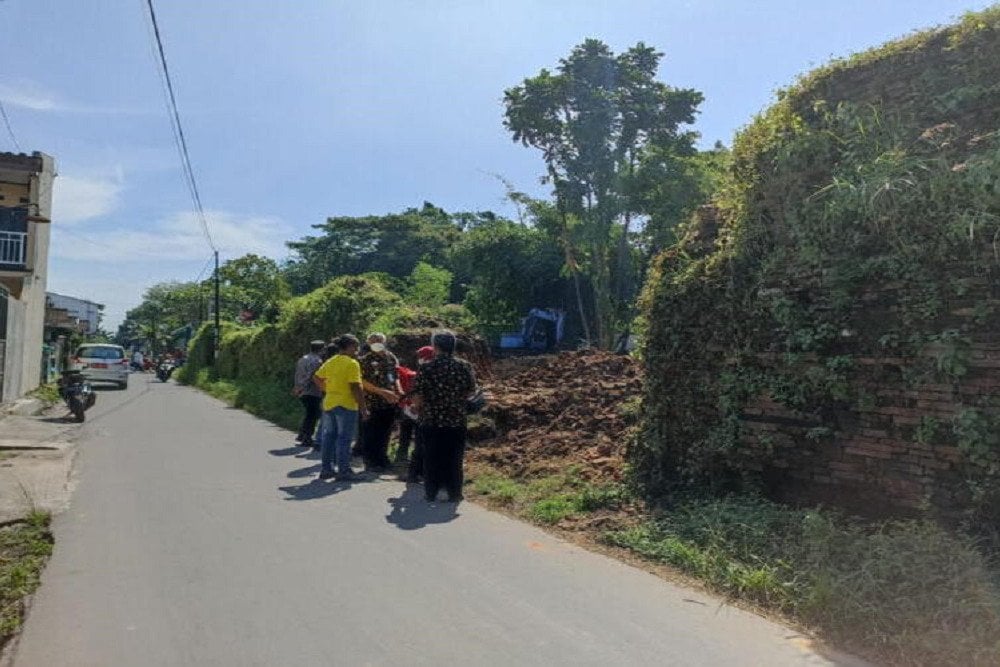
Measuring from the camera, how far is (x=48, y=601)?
4.55 m

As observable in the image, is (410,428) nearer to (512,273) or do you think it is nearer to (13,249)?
(13,249)

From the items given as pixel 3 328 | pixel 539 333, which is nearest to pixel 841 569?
pixel 3 328

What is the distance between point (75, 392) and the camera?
15750 mm

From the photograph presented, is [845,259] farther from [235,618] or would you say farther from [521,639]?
[235,618]

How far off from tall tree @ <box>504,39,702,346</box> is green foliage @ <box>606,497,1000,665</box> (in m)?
22.9

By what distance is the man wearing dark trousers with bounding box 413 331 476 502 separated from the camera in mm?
7781

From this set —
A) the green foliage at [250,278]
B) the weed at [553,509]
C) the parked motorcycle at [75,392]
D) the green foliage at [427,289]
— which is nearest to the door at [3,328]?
the parked motorcycle at [75,392]

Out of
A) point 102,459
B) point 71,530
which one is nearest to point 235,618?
point 71,530

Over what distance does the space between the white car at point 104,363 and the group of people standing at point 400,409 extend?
20.4m

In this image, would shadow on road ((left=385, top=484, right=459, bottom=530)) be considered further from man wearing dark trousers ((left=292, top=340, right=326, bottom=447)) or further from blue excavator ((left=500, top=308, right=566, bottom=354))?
blue excavator ((left=500, top=308, right=566, bottom=354))

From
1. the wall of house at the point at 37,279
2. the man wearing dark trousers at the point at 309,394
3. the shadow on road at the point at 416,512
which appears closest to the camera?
the shadow on road at the point at 416,512

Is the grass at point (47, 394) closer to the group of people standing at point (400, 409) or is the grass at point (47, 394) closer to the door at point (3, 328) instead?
the door at point (3, 328)

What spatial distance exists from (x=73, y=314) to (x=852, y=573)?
66.3 meters

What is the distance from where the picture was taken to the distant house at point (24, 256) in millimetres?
20422
